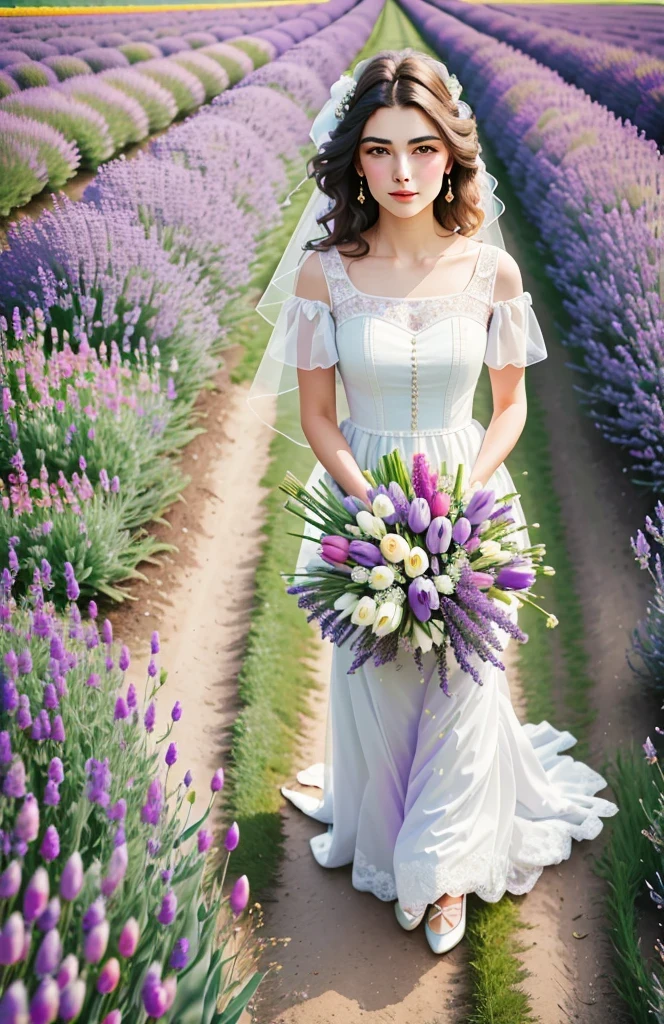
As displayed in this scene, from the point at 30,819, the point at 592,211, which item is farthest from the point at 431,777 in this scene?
the point at 592,211

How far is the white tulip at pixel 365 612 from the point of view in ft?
6.07

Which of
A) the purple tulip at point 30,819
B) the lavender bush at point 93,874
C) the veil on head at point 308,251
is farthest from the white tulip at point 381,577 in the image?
the purple tulip at point 30,819

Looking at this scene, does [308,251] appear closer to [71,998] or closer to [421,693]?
[421,693]

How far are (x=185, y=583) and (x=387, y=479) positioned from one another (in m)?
1.80

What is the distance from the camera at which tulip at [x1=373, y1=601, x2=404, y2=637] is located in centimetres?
185

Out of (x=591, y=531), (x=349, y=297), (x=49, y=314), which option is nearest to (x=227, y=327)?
(x=49, y=314)

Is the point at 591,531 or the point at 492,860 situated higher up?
the point at 591,531

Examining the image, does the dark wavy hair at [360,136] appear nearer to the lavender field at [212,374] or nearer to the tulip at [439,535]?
the tulip at [439,535]

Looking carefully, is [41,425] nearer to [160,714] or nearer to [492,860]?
[160,714]

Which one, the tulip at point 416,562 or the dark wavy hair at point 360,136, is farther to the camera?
the dark wavy hair at point 360,136

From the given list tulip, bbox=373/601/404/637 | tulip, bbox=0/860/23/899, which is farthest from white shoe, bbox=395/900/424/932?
tulip, bbox=0/860/23/899

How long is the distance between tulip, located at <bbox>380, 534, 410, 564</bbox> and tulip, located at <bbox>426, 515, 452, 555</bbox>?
50mm

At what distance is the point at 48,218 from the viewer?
3703 millimetres

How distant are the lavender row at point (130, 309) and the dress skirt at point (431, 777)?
50.7 inches
